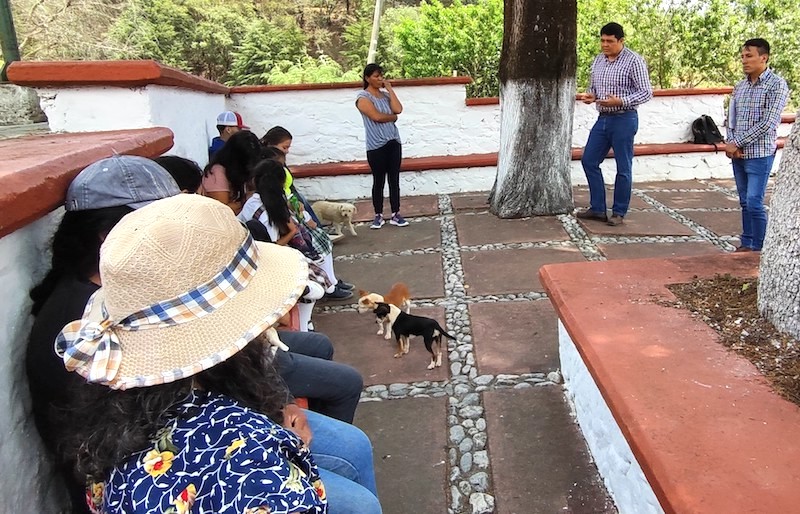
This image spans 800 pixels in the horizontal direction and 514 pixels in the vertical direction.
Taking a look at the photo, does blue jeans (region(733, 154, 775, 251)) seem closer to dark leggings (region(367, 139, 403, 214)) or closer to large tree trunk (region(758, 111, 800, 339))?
large tree trunk (region(758, 111, 800, 339))

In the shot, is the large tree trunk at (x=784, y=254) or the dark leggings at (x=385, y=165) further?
the dark leggings at (x=385, y=165)

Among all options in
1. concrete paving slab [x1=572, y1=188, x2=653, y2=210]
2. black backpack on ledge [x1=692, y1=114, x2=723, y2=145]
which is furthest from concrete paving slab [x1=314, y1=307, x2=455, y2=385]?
black backpack on ledge [x1=692, y1=114, x2=723, y2=145]

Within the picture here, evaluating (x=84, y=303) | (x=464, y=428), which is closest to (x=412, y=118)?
(x=464, y=428)

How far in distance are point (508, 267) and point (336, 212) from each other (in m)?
1.81

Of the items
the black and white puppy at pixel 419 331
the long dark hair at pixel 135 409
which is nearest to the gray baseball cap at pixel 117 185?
the long dark hair at pixel 135 409

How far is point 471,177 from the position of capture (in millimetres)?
7590

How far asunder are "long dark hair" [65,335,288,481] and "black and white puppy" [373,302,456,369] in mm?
1861

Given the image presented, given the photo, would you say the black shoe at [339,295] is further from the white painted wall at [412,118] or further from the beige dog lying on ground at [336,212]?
the white painted wall at [412,118]

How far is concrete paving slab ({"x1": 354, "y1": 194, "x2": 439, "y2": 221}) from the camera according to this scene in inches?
258

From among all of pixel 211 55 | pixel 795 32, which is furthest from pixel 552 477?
pixel 211 55

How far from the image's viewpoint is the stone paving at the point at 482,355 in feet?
7.76

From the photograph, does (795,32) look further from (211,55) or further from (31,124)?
(211,55)

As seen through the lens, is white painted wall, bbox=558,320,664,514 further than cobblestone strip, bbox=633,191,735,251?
No

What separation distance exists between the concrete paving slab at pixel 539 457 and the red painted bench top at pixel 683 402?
1.59ft
